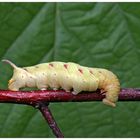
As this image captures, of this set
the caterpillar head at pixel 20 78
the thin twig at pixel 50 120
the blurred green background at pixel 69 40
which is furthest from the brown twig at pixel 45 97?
the blurred green background at pixel 69 40

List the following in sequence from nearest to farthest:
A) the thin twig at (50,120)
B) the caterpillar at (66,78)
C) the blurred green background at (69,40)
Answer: the thin twig at (50,120) → the caterpillar at (66,78) → the blurred green background at (69,40)

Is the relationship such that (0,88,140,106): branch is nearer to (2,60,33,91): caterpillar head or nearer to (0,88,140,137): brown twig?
(0,88,140,137): brown twig

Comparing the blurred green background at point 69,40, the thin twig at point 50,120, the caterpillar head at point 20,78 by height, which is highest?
the thin twig at point 50,120

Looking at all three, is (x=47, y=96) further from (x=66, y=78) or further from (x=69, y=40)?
(x=69, y=40)

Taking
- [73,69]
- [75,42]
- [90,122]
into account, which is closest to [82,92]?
[73,69]

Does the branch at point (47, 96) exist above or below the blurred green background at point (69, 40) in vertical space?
above

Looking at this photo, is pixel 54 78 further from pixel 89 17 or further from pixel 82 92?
pixel 89 17

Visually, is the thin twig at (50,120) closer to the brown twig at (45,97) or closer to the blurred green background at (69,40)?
the brown twig at (45,97)

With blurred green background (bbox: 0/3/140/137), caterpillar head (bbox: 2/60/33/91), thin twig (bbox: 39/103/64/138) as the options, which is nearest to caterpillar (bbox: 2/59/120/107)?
caterpillar head (bbox: 2/60/33/91)
